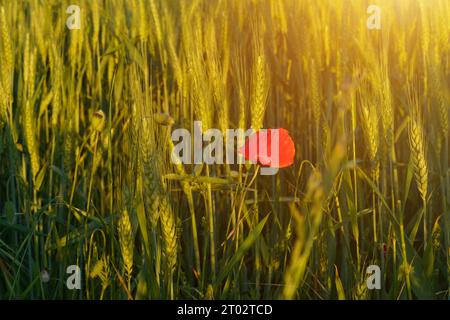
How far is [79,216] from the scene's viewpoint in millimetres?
984

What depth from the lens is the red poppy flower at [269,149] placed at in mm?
846

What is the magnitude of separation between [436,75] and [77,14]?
63 cm

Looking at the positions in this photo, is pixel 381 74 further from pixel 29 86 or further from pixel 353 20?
pixel 29 86

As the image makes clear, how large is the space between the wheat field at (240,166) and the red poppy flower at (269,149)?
0.06 ft

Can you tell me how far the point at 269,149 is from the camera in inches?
36.0

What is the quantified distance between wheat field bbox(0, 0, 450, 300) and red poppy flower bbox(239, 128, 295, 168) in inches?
0.8

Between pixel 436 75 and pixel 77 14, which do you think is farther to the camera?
pixel 77 14

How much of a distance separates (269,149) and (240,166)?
0.09 meters

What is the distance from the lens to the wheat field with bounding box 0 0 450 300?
0.81 metres

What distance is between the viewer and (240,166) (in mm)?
832

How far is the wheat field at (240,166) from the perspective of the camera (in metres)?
0.81
